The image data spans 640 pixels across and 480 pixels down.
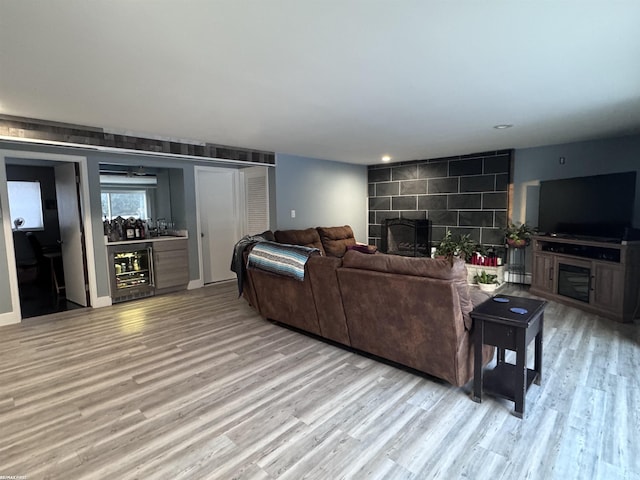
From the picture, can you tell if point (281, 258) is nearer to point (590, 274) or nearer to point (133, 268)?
point (133, 268)

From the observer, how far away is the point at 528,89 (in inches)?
103

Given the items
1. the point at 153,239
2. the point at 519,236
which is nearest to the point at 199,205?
the point at 153,239

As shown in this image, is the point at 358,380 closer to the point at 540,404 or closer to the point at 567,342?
the point at 540,404

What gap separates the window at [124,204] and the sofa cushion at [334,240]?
3114 mm

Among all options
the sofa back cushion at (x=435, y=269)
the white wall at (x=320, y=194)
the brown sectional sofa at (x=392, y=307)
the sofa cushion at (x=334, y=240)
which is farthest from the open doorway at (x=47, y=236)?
the sofa back cushion at (x=435, y=269)

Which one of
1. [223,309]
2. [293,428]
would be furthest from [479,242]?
[293,428]

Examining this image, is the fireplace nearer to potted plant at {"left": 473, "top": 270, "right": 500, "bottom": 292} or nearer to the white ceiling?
potted plant at {"left": 473, "top": 270, "right": 500, "bottom": 292}

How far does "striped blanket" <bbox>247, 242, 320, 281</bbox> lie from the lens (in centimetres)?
305

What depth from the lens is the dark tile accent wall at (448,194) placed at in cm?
560

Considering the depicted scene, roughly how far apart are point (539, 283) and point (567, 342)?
5.73ft

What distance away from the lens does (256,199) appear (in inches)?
231

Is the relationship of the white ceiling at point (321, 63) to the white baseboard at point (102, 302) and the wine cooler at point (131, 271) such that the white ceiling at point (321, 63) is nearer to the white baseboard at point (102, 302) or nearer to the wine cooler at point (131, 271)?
the wine cooler at point (131, 271)

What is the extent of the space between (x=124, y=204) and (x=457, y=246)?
5.71 m

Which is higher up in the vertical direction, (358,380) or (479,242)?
(479,242)
